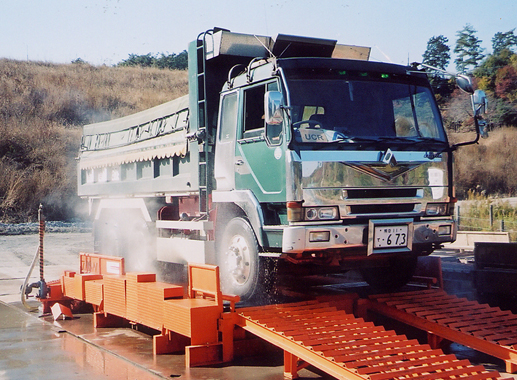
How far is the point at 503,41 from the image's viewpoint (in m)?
54.8

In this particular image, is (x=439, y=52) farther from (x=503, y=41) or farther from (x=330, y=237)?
(x=330, y=237)

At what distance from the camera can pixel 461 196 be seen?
35.4 m

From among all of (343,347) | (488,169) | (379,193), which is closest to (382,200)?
(379,193)

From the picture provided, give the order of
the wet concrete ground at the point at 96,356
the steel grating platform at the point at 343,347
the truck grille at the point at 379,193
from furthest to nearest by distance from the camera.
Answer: the truck grille at the point at 379,193, the wet concrete ground at the point at 96,356, the steel grating platform at the point at 343,347

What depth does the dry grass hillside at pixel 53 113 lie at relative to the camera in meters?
28.6

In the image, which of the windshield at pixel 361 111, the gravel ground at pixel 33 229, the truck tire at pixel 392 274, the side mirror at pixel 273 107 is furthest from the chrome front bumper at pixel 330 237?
the gravel ground at pixel 33 229

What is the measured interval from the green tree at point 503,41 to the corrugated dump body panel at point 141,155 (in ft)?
154

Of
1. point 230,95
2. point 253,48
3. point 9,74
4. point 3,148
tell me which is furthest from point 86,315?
point 9,74

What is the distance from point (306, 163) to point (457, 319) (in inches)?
82.8

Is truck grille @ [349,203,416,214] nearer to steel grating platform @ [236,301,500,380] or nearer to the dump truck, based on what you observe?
the dump truck

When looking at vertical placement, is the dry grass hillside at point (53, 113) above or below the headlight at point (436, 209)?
above

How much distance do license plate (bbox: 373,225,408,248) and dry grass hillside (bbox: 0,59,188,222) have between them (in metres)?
22.9

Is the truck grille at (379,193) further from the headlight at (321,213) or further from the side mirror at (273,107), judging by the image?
the side mirror at (273,107)

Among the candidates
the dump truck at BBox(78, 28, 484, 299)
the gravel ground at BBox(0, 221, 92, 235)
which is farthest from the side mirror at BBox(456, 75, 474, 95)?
the gravel ground at BBox(0, 221, 92, 235)
